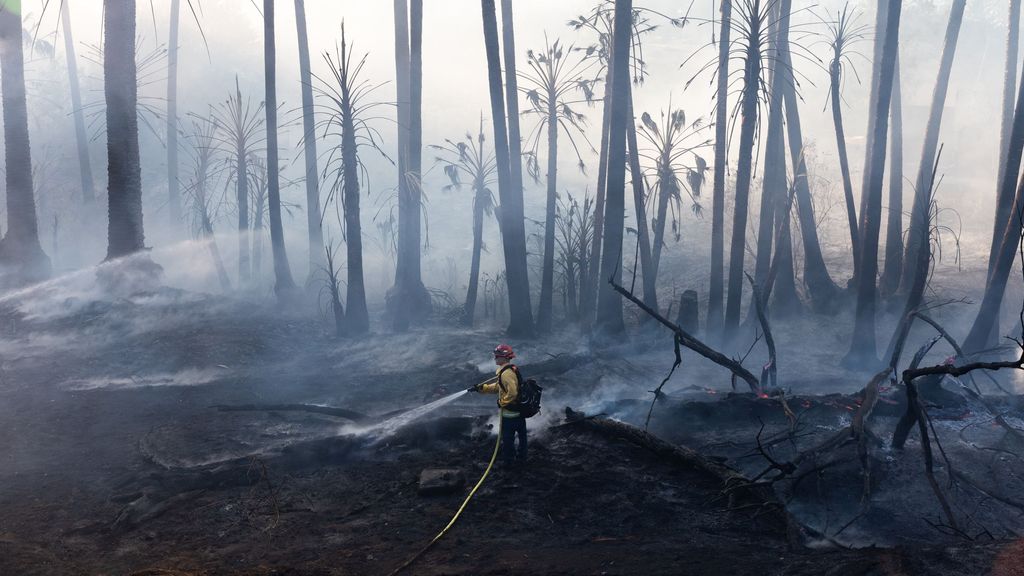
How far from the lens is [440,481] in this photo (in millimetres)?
9398

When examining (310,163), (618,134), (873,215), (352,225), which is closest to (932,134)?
(873,215)

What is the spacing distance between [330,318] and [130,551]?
14790 millimetres

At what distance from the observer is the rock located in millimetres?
9312

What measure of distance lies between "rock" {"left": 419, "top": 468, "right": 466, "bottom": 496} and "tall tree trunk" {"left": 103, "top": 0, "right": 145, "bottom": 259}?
12.6 m

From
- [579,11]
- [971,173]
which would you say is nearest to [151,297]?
[971,173]

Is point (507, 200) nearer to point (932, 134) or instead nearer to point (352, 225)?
point (352, 225)

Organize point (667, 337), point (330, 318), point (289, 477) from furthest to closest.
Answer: point (330, 318) → point (667, 337) → point (289, 477)

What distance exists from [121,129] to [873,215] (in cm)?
1826

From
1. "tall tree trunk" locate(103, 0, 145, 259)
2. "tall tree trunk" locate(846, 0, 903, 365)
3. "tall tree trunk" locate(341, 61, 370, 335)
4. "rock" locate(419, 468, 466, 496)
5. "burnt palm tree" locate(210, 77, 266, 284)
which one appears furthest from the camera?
"burnt palm tree" locate(210, 77, 266, 284)

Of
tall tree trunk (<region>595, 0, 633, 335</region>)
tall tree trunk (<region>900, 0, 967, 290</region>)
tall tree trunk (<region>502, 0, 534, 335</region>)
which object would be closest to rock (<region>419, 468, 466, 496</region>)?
tall tree trunk (<region>595, 0, 633, 335</region>)

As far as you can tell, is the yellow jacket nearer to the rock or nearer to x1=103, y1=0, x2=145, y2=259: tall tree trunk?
the rock

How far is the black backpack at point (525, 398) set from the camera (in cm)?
970

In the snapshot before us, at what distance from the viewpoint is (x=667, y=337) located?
812 inches

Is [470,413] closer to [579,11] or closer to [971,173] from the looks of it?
[971,173]
